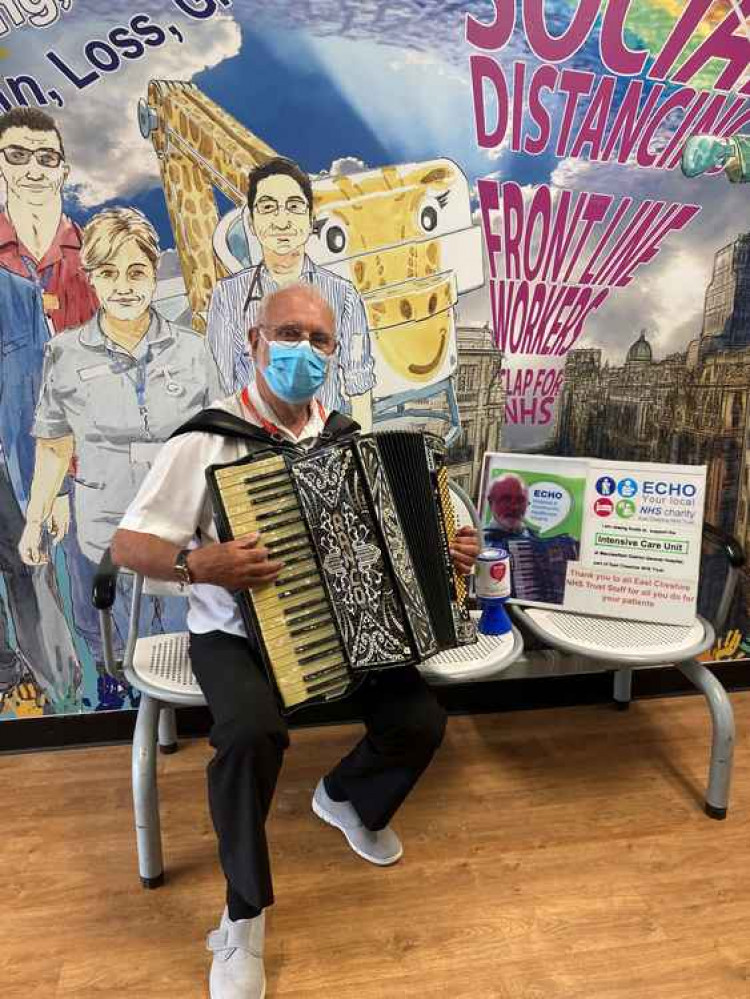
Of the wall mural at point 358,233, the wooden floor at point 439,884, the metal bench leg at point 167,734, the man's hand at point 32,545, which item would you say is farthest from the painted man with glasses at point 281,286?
the wooden floor at point 439,884

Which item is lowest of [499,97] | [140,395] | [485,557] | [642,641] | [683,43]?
[642,641]

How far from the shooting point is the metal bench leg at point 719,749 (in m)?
1.88

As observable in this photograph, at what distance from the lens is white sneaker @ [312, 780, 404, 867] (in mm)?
1764

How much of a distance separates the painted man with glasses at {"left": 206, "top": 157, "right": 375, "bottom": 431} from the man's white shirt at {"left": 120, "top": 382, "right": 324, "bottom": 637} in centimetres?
49

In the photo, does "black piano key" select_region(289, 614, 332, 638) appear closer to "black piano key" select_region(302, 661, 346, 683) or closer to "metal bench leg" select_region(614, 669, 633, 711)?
"black piano key" select_region(302, 661, 346, 683)

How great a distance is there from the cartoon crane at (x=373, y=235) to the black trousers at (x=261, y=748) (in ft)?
3.00

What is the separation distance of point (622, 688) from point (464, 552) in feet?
3.78

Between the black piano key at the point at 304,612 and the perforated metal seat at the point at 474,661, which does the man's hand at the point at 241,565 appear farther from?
the perforated metal seat at the point at 474,661

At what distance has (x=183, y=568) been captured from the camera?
1.50 meters

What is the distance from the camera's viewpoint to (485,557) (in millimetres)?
1951

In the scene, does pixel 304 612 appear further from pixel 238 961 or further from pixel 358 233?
pixel 358 233

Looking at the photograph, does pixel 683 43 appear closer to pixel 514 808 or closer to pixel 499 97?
pixel 499 97

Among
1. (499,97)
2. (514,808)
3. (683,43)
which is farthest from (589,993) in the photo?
(683,43)

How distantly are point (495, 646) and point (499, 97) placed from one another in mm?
1577
